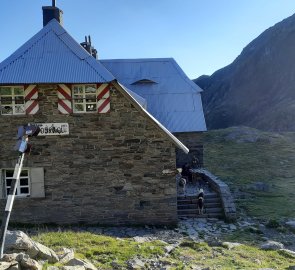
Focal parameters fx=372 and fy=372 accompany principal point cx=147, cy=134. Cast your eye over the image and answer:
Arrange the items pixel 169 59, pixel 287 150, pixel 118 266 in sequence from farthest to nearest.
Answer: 1. pixel 287 150
2. pixel 169 59
3. pixel 118 266

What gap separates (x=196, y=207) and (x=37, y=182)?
24.7 feet

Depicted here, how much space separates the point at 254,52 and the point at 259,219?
81.0m

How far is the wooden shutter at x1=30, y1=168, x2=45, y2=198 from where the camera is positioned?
14812mm

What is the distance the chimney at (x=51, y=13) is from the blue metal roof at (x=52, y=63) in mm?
1744

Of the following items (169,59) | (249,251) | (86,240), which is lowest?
(249,251)

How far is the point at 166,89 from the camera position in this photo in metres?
26.5

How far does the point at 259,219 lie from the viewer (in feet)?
57.9

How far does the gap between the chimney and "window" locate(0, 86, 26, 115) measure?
16.2ft

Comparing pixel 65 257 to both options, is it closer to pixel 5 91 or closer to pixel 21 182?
pixel 21 182

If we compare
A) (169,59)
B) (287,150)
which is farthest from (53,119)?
(287,150)

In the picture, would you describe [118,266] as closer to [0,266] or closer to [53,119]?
[0,266]

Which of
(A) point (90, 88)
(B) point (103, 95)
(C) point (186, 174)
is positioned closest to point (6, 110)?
(A) point (90, 88)

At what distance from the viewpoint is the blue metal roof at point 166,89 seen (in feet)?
82.4

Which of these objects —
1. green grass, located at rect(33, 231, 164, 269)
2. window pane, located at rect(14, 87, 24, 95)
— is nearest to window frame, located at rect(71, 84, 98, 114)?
window pane, located at rect(14, 87, 24, 95)
